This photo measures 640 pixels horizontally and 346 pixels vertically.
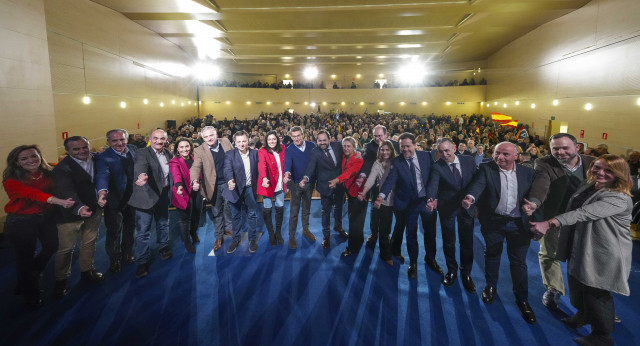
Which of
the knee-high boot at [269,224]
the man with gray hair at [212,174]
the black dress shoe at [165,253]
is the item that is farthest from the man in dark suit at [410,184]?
the black dress shoe at [165,253]

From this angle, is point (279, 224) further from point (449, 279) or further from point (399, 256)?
point (449, 279)

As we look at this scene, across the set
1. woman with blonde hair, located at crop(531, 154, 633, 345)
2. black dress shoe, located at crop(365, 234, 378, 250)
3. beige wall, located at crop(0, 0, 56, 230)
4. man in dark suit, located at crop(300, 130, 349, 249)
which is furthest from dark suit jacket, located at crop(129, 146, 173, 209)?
woman with blonde hair, located at crop(531, 154, 633, 345)

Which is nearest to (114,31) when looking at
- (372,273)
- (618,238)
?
(372,273)

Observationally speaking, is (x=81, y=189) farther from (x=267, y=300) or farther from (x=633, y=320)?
→ (x=633, y=320)

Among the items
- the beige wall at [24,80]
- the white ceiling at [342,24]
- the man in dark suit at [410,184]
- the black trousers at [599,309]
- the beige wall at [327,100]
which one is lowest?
the black trousers at [599,309]

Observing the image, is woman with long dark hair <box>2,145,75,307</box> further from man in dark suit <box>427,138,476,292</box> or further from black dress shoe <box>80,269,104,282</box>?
man in dark suit <box>427,138,476,292</box>

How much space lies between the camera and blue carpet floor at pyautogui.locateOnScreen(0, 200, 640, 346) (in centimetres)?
285

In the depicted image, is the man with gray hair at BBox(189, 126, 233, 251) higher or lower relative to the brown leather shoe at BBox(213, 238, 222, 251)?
higher

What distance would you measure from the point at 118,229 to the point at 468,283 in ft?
15.5

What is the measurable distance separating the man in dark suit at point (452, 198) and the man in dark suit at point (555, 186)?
70 centimetres

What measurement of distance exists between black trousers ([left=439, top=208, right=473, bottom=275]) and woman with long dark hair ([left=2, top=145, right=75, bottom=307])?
4450mm

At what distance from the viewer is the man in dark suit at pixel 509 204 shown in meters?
3.09

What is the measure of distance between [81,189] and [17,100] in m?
3.83

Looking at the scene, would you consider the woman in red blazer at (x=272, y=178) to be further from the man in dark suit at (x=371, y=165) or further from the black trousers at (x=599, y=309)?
the black trousers at (x=599, y=309)
